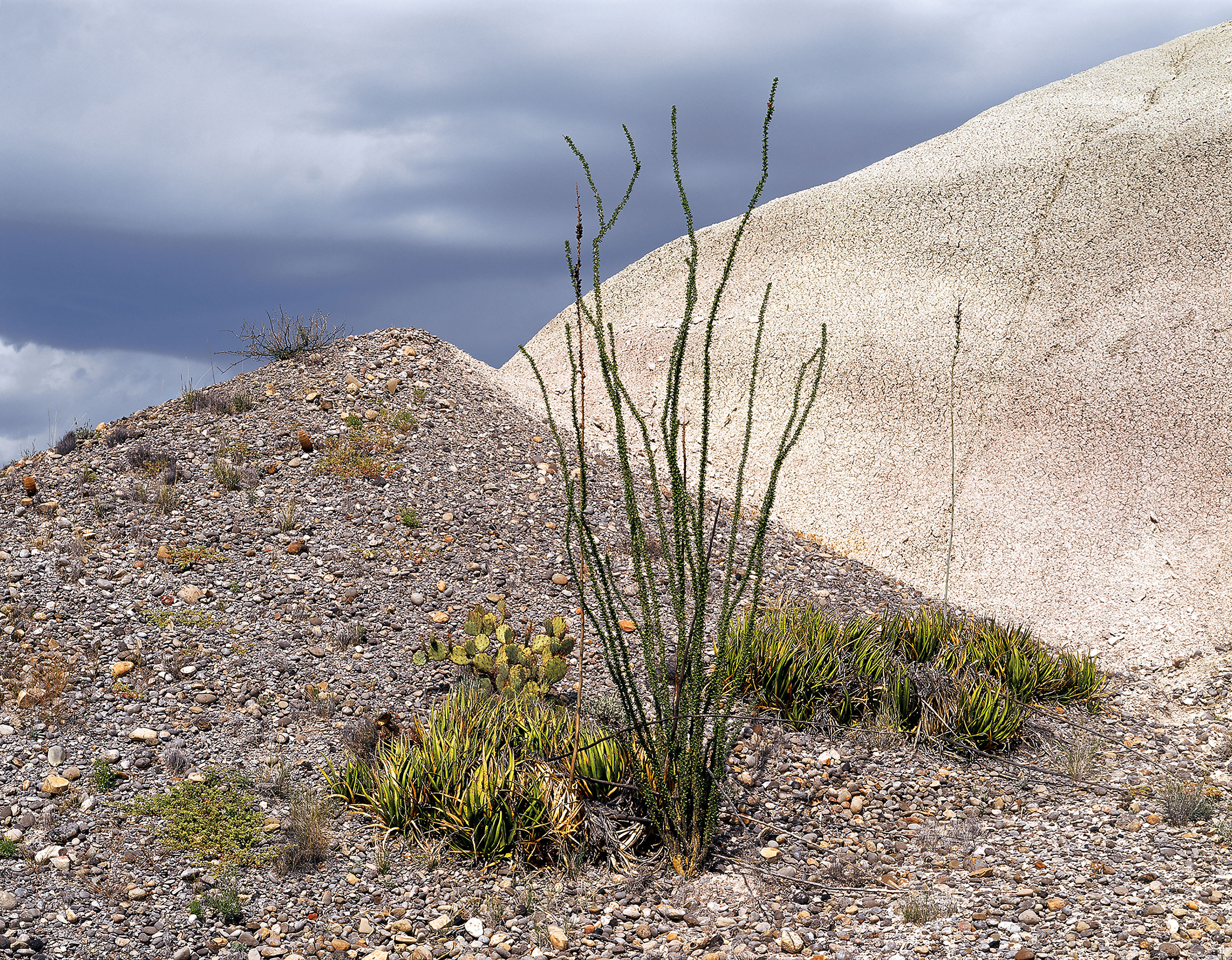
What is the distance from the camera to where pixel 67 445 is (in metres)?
11.1

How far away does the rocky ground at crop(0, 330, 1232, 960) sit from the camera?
455cm

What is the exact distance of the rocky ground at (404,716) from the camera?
455 centimetres

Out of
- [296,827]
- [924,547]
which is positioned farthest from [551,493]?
[296,827]

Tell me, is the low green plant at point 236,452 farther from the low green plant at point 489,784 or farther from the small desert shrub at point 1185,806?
the small desert shrub at point 1185,806

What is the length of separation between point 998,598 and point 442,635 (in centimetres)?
689

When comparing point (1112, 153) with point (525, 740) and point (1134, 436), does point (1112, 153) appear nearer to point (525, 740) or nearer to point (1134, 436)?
point (1134, 436)

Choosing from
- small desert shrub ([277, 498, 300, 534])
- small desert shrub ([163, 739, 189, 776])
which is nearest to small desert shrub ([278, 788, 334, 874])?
small desert shrub ([163, 739, 189, 776])

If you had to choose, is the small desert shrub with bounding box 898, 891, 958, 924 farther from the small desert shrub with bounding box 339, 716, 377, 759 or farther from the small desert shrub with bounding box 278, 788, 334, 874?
the small desert shrub with bounding box 339, 716, 377, 759

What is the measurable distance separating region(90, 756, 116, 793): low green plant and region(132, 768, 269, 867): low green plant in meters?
0.34

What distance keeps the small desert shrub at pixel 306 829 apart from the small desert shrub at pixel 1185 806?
514cm

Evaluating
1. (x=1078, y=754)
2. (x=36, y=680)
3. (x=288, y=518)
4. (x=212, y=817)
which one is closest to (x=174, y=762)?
(x=212, y=817)

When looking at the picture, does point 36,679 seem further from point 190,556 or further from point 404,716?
point 404,716

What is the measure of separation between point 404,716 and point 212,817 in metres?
1.44

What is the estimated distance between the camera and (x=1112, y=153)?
57.5 ft
